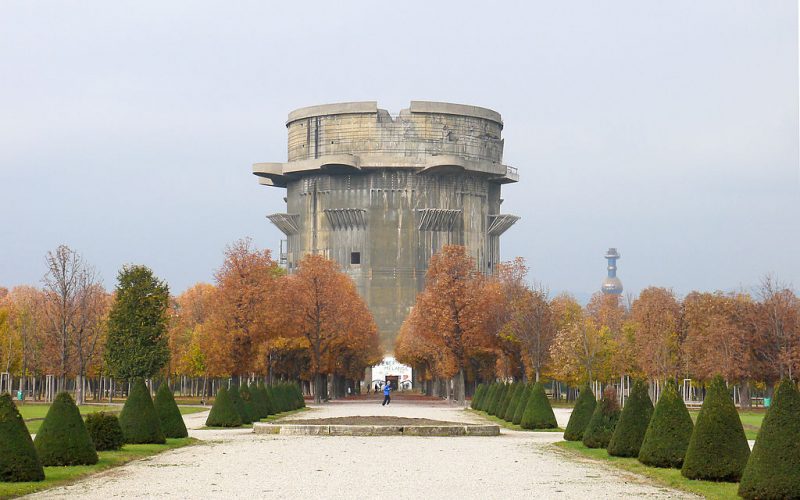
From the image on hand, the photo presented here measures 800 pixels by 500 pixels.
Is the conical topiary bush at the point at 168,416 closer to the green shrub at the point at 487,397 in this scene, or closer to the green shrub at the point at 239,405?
the green shrub at the point at 239,405

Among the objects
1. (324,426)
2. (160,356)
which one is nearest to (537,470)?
(324,426)

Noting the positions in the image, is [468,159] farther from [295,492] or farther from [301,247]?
[295,492]

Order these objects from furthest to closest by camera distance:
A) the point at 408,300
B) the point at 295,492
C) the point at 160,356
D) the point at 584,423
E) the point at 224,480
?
1. the point at 408,300
2. the point at 160,356
3. the point at 584,423
4. the point at 224,480
5. the point at 295,492

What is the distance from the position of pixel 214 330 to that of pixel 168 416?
3253cm

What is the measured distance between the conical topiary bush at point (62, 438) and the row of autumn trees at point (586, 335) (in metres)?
53.7

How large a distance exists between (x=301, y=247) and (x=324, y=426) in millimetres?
114517

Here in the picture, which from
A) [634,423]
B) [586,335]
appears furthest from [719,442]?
[586,335]

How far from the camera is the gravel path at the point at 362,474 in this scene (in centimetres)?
2088

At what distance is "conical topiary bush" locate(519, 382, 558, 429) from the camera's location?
44250 millimetres

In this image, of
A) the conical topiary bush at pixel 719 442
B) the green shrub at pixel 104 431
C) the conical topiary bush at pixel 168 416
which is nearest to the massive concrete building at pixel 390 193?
the conical topiary bush at pixel 168 416

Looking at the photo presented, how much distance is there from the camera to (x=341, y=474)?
24.3 meters

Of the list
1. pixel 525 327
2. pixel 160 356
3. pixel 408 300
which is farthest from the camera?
pixel 408 300

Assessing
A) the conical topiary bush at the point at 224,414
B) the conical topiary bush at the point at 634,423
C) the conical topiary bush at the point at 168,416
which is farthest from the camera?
the conical topiary bush at the point at 224,414

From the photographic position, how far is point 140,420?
32906mm
